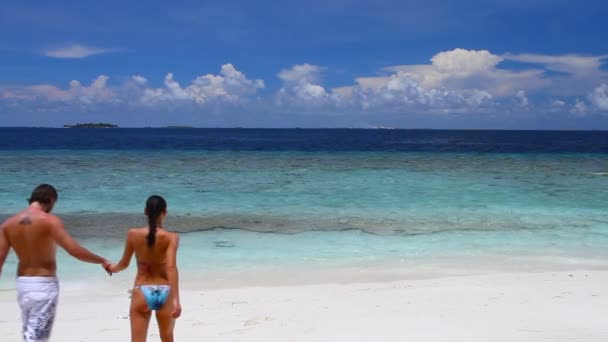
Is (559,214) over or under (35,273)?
under

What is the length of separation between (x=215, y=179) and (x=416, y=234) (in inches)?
542

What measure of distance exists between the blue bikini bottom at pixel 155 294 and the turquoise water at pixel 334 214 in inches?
211

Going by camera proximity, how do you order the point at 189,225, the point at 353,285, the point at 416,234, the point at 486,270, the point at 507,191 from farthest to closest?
the point at 507,191 → the point at 189,225 → the point at 416,234 → the point at 486,270 → the point at 353,285

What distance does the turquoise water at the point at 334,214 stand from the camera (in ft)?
36.6

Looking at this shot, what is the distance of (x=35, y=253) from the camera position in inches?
158

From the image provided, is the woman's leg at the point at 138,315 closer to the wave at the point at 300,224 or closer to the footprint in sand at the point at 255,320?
the footprint in sand at the point at 255,320

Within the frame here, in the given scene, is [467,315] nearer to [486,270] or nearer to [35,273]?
[486,270]

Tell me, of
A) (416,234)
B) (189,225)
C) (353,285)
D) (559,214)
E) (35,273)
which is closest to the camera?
(35,273)

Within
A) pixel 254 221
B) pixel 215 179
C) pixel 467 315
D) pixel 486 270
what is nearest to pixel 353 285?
pixel 467 315

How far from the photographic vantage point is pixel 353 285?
8430 millimetres

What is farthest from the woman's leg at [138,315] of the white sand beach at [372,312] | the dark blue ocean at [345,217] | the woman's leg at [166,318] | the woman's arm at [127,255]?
the dark blue ocean at [345,217]

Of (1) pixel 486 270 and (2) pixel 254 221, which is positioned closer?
(1) pixel 486 270

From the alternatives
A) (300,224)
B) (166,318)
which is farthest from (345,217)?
(166,318)

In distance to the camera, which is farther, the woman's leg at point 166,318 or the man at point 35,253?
the woman's leg at point 166,318
